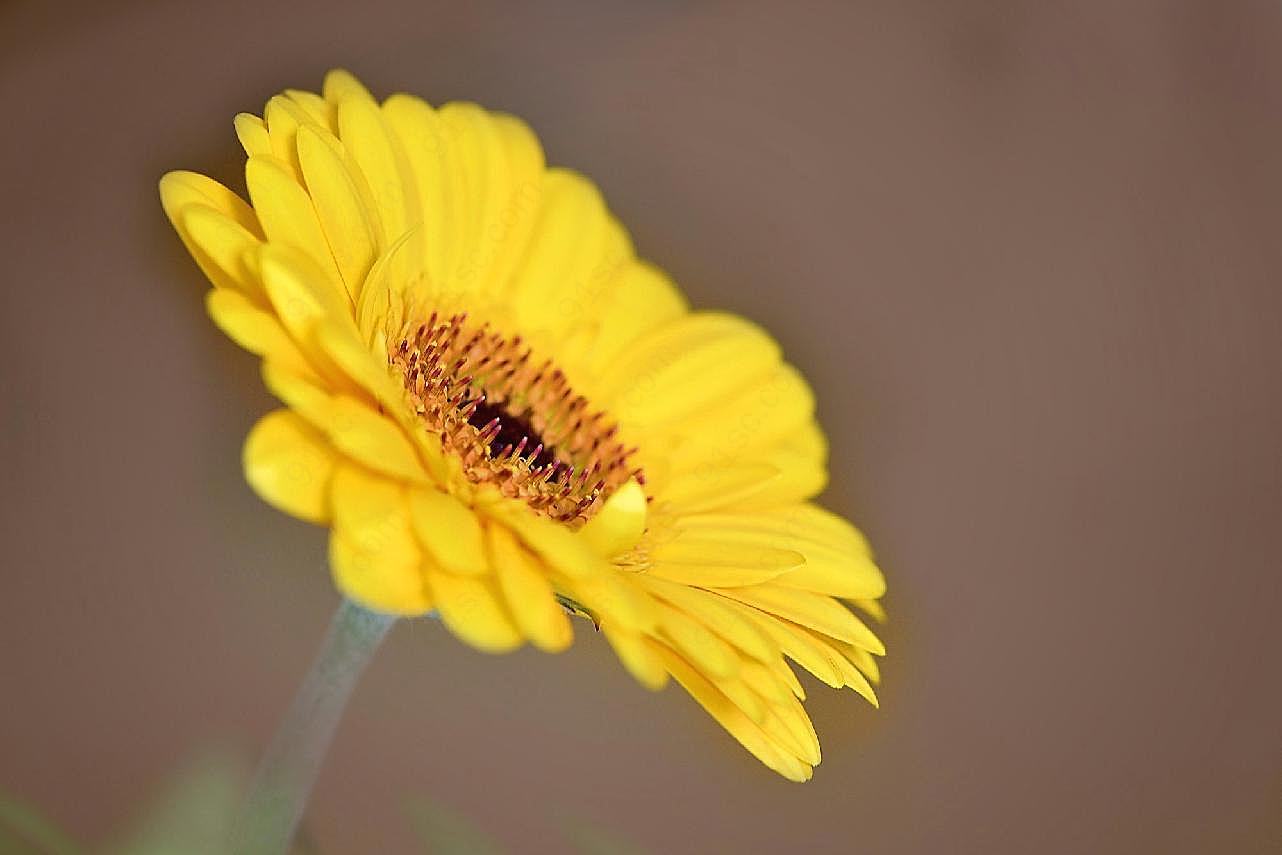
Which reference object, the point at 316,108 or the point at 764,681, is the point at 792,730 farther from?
the point at 316,108

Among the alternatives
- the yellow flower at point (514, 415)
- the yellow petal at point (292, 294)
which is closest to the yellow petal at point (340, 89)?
the yellow flower at point (514, 415)

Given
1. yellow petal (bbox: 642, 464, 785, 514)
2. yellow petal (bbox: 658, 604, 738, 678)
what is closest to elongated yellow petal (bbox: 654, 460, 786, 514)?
yellow petal (bbox: 642, 464, 785, 514)

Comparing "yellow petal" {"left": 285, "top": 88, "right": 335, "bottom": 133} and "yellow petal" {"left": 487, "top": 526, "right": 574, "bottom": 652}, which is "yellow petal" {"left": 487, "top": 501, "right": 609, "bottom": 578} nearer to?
"yellow petal" {"left": 487, "top": 526, "right": 574, "bottom": 652}

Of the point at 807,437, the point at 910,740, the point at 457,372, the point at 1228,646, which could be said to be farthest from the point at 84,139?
the point at 1228,646

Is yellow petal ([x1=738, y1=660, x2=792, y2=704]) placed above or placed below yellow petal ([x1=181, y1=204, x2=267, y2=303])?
below

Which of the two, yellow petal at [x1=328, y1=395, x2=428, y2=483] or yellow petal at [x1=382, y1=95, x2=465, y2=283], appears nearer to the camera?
yellow petal at [x1=328, y1=395, x2=428, y2=483]
